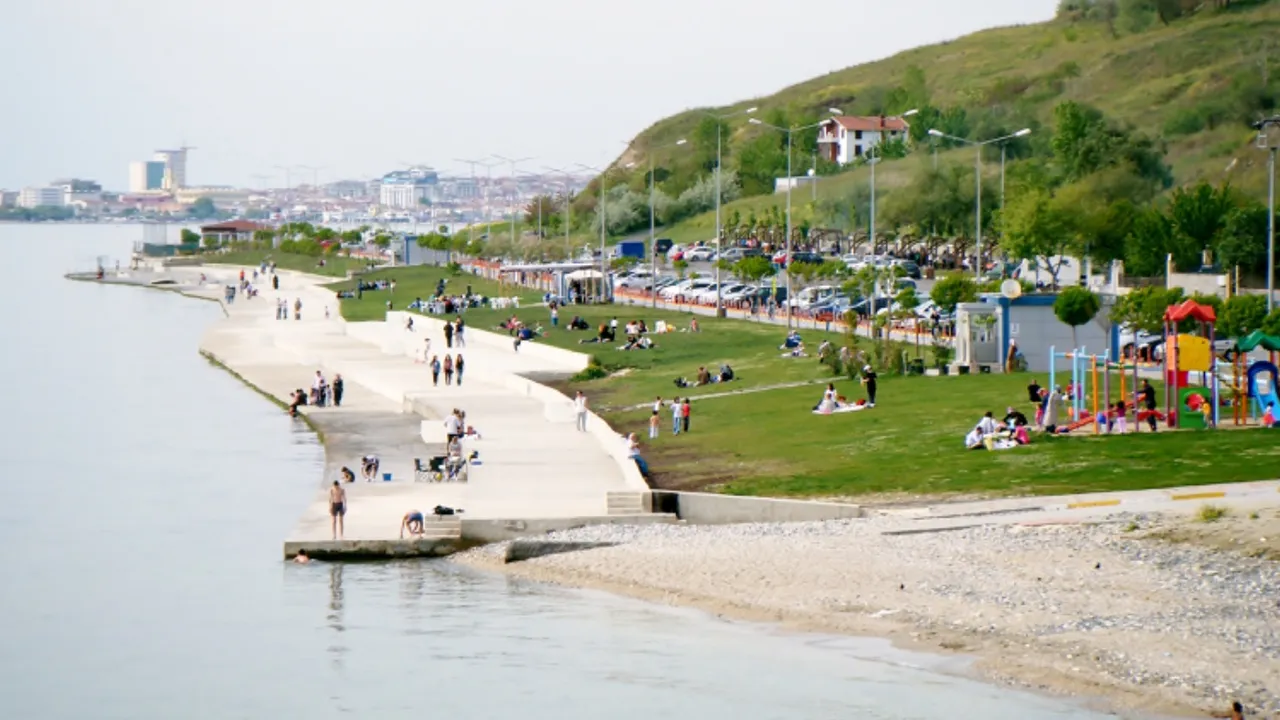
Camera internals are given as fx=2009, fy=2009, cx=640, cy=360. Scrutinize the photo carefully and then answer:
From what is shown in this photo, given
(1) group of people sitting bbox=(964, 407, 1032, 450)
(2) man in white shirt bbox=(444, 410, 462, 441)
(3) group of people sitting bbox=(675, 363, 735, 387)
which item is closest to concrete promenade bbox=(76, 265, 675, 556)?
(2) man in white shirt bbox=(444, 410, 462, 441)

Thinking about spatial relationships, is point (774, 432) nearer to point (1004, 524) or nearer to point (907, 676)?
point (1004, 524)

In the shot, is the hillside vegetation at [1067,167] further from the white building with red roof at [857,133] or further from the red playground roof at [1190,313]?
the red playground roof at [1190,313]

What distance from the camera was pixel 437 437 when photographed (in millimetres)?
46125

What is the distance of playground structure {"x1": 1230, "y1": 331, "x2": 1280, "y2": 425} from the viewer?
36.3 m

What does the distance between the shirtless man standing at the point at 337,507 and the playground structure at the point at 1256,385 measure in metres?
16.2

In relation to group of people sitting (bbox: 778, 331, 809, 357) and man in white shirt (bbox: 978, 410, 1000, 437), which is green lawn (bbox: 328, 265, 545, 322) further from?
man in white shirt (bbox: 978, 410, 1000, 437)

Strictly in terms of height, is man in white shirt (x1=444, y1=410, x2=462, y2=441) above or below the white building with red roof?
below

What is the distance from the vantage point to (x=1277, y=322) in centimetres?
4147

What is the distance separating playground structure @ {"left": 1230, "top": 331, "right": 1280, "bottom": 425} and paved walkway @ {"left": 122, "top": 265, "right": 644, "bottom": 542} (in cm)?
1115

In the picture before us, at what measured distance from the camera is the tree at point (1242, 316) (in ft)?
143

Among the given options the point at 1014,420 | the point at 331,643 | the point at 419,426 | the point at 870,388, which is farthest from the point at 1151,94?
the point at 331,643

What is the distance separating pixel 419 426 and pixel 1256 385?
22228mm

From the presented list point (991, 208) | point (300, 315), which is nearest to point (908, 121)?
point (991, 208)

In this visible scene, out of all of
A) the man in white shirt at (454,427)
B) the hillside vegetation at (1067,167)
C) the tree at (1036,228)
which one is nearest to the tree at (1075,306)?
the man in white shirt at (454,427)
